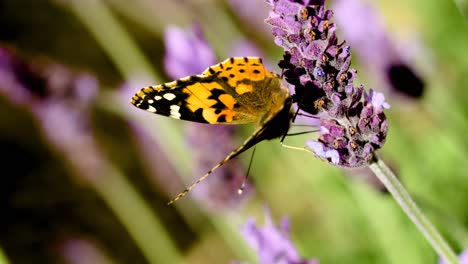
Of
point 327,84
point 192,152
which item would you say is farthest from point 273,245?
point 192,152

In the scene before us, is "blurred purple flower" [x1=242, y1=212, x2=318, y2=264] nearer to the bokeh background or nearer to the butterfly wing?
the bokeh background

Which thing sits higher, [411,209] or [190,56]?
[190,56]

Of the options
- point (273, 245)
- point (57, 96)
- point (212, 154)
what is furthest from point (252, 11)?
point (273, 245)

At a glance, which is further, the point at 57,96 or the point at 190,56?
the point at 57,96

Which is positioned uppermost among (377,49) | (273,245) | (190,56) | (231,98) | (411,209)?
(190,56)

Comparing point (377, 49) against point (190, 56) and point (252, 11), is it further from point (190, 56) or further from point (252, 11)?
point (252, 11)

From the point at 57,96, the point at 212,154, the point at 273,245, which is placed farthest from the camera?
the point at 57,96

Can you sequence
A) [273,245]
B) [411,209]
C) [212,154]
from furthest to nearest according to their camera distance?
[212,154] < [273,245] < [411,209]
